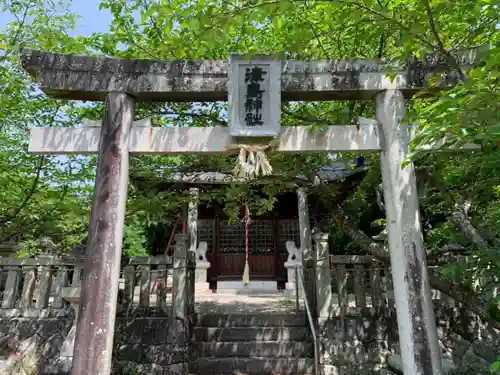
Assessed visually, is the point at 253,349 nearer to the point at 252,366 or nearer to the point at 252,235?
the point at 252,366

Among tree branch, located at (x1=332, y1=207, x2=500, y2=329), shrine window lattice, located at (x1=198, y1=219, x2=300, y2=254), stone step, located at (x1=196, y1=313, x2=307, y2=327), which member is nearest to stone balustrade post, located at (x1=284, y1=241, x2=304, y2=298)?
shrine window lattice, located at (x1=198, y1=219, x2=300, y2=254)

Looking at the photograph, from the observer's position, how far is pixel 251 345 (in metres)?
6.41

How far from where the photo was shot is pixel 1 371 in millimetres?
5898

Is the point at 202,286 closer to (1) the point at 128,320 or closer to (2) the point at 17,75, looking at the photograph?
(1) the point at 128,320

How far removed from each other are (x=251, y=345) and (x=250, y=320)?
524 millimetres

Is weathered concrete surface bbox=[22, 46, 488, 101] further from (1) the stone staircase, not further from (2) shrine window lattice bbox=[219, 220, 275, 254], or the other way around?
(2) shrine window lattice bbox=[219, 220, 275, 254]

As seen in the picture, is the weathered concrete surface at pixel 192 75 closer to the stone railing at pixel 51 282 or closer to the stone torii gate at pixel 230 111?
the stone torii gate at pixel 230 111

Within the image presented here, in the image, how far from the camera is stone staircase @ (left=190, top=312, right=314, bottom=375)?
611 centimetres

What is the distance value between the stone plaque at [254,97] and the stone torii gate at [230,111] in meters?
0.01

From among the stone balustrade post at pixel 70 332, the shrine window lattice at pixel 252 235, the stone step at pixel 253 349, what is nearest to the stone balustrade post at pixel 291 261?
the shrine window lattice at pixel 252 235

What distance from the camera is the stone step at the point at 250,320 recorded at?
6.78 m

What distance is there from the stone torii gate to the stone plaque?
1 centimetres

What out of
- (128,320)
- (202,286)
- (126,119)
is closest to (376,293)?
(128,320)

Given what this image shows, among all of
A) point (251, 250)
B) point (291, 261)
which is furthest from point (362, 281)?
point (251, 250)
